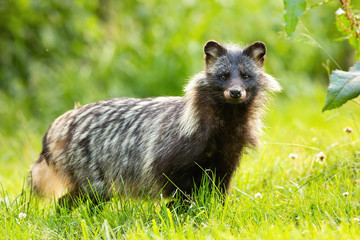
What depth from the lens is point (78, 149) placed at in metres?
5.55

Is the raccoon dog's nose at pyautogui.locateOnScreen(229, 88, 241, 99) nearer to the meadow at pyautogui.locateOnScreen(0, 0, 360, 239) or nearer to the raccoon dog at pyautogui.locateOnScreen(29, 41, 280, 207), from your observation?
the raccoon dog at pyautogui.locateOnScreen(29, 41, 280, 207)

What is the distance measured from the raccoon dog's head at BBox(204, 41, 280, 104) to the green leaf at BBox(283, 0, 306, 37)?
2.67 ft

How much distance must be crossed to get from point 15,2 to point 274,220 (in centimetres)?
750

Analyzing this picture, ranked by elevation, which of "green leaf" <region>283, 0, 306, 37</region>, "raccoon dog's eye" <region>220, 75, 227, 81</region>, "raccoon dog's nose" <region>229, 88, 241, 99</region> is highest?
"green leaf" <region>283, 0, 306, 37</region>

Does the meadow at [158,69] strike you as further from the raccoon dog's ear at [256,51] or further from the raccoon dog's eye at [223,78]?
the raccoon dog's ear at [256,51]

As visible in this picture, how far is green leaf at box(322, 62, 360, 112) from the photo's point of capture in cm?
411

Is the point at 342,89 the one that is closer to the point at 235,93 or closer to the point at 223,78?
the point at 235,93

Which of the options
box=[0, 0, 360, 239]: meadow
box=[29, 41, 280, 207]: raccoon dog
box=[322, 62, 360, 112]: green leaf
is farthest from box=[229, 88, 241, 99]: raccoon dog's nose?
box=[322, 62, 360, 112]: green leaf

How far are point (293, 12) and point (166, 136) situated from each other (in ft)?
5.25

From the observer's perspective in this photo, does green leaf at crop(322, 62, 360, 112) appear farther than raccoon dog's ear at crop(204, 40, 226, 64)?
No

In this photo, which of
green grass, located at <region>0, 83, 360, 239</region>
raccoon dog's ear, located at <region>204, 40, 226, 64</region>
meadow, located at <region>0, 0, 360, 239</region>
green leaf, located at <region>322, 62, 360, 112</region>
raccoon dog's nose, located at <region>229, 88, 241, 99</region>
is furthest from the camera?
meadow, located at <region>0, 0, 360, 239</region>

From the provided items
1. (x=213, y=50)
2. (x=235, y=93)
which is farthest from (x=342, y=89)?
(x=213, y=50)

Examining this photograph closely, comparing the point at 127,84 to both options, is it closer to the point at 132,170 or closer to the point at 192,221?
the point at 132,170

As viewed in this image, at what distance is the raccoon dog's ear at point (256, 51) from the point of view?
5137mm
